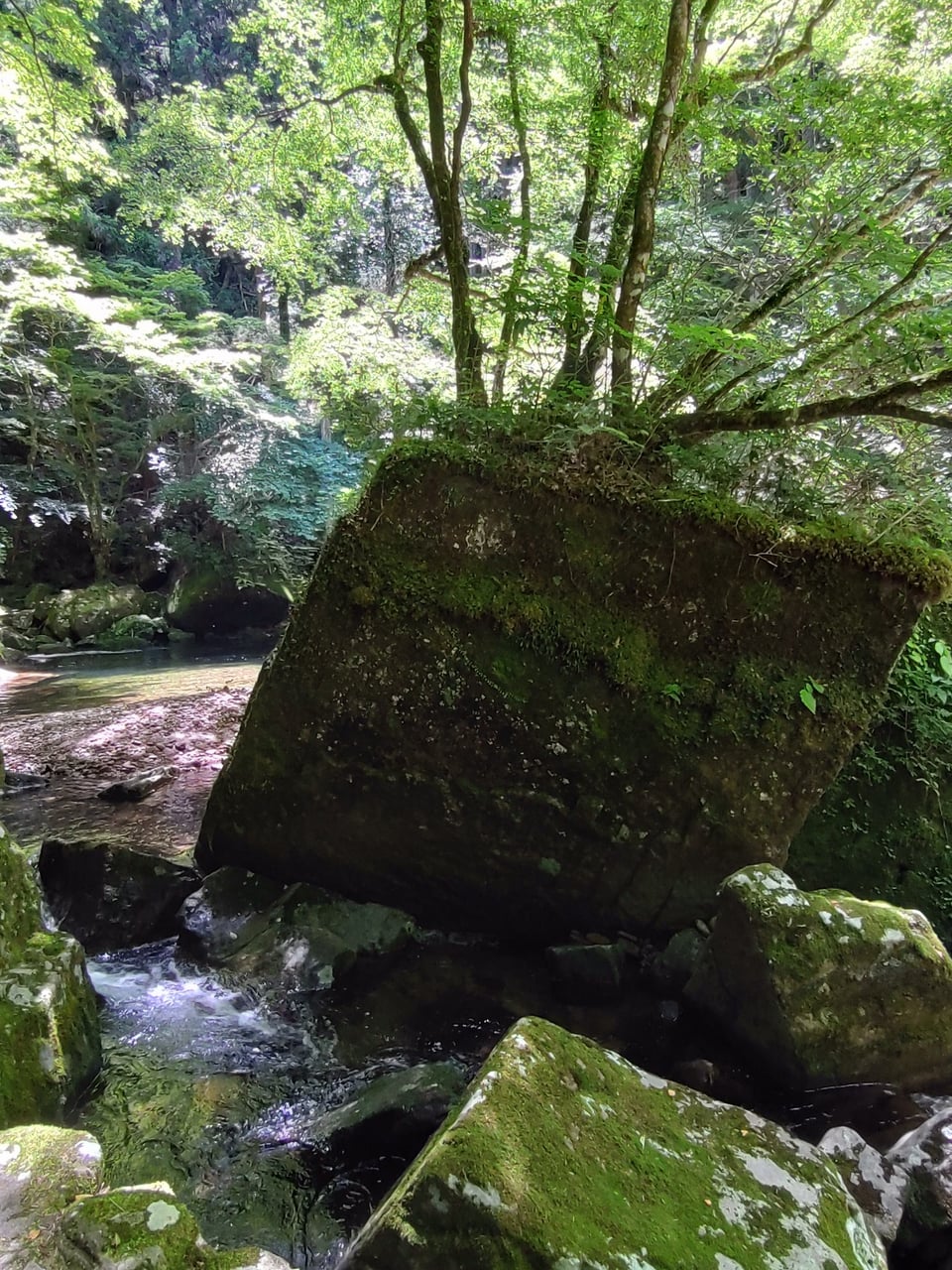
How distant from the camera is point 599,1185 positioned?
2.18 meters

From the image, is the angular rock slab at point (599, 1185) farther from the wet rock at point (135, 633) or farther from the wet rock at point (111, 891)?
the wet rock at point (135, 633)

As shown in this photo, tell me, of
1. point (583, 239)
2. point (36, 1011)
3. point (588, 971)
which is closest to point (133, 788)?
point (36, 1011)

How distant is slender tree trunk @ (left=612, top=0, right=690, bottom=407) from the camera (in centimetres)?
475

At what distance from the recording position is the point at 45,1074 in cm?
285

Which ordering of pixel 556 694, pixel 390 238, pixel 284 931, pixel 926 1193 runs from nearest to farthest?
pixel 926 1193 < pixel 556 694 < pixel 284 931 < pixel 390 238

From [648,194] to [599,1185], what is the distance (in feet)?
19.0

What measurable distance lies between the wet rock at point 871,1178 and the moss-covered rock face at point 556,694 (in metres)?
1.37

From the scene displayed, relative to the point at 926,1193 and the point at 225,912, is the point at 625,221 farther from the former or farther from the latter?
the point at 926,1193

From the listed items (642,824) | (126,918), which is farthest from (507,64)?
(126,918)

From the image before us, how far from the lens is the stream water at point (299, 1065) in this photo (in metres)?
2.79

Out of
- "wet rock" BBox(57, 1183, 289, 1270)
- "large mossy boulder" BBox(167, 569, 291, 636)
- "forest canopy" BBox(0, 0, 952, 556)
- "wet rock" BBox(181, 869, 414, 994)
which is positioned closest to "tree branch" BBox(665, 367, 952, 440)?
"forest canopy" BBox(0, 0, 952, 556)

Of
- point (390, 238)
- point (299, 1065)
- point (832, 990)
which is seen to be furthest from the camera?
point (390, 238)

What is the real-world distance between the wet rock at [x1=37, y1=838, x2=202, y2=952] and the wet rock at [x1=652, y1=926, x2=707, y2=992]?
317 centimetres

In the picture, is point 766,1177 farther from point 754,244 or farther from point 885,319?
point 754,244
